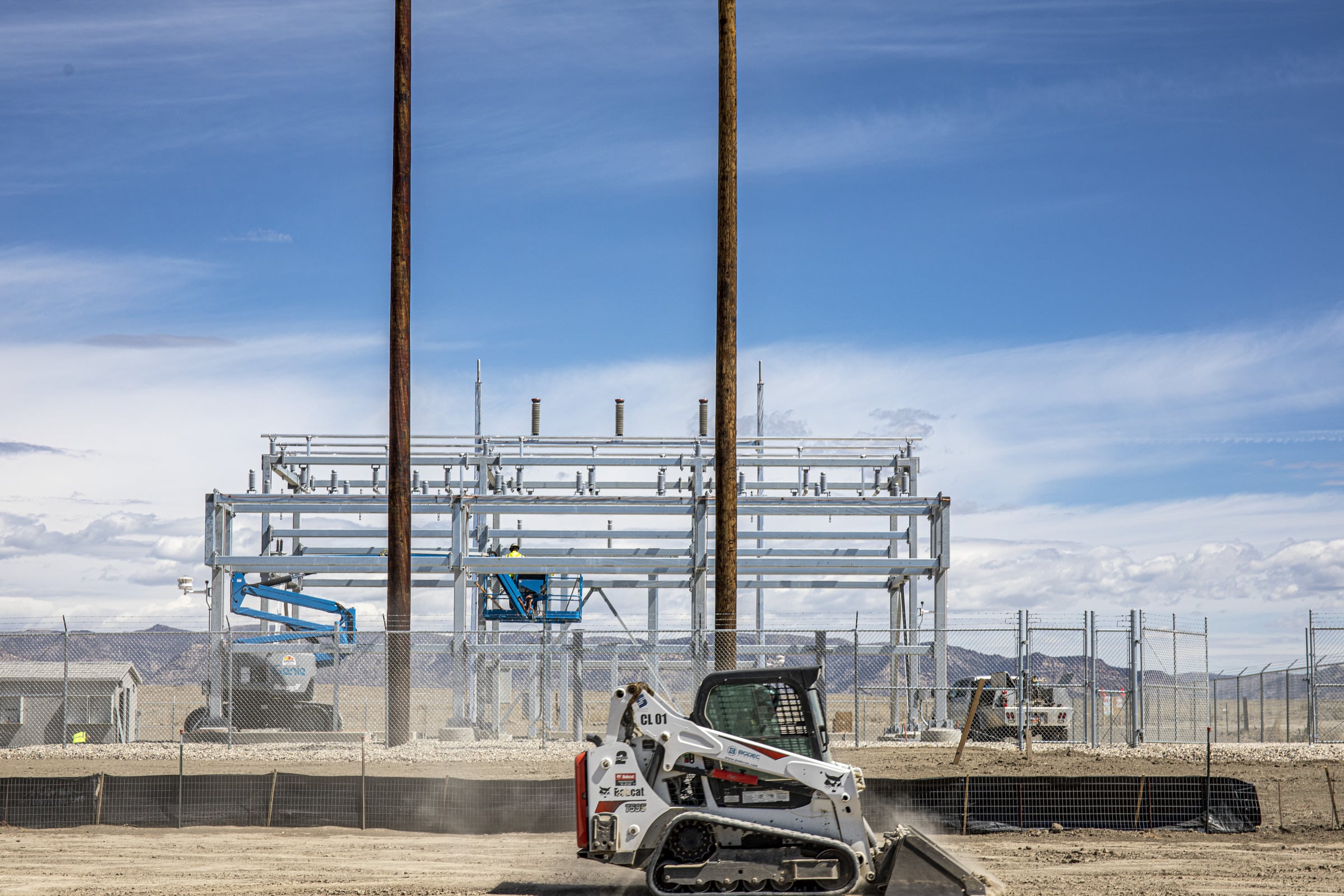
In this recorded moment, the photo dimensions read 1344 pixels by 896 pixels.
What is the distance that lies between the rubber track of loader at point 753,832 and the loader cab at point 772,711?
0.66m

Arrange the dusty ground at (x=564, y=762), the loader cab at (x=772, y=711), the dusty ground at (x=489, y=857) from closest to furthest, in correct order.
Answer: the loader cab at (x=772, y=711) → the dusty ground at (x=489, y=857) → the dusty ground at (x=564, y=762)

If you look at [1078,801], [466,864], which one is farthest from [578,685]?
[1078,801]

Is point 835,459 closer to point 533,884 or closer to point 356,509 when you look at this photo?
point 356,509

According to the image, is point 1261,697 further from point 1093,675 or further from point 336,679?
point 336,679

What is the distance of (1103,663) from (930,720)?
4.30 metres

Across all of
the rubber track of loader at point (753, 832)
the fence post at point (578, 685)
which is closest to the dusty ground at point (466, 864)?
the rubber track of loader at point (753, 832)

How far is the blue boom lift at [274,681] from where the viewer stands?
26.8m

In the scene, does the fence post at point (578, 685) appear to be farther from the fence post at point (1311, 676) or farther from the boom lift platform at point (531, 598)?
the fence post at point (1311, 676)

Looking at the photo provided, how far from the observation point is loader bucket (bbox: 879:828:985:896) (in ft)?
34.6

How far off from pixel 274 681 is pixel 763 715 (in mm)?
18210

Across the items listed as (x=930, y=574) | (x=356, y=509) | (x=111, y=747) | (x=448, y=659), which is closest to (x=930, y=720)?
(x=930, y=574)

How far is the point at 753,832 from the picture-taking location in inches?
425

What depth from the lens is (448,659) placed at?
2831 centimetres

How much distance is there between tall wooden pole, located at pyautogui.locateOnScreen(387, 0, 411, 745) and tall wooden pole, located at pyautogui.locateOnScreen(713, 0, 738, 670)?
18.5ft
